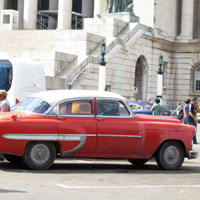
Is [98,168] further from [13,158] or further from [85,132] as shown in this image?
[13,158]

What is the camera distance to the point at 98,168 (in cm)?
1627

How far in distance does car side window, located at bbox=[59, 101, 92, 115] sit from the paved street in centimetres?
125

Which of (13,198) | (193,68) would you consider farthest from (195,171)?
(193,68)

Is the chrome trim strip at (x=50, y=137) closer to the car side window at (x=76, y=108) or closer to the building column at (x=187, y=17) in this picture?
the car side window at (x=76, y=108)

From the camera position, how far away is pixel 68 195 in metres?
11.6

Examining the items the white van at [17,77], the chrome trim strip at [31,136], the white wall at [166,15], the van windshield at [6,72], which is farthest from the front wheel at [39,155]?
the white wall at [166,15]

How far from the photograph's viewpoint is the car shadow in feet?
49.9

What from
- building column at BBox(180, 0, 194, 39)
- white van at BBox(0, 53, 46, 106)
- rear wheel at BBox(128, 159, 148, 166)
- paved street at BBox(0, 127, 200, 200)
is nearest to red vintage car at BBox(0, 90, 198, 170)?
paved street at BBox(0, 127, 200, 200)

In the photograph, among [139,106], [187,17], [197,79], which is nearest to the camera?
[139,106]

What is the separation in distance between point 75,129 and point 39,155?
0.97 meters

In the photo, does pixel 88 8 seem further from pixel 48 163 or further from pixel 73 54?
pixel 48 163

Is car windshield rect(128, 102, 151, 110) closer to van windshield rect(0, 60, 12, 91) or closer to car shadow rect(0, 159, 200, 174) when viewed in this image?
van windshield rect(0, 60, 12, 91)

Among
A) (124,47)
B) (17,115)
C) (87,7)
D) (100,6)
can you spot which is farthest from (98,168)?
(87,7)

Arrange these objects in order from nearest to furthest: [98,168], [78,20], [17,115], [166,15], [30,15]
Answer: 1. [17,115]
2. [98,168]
3. [166,15]
4. [30,15]
5. [78,20]
